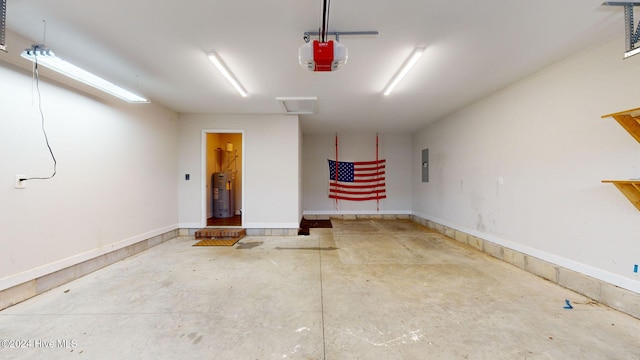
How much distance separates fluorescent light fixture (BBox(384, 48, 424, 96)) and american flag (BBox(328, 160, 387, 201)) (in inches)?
160

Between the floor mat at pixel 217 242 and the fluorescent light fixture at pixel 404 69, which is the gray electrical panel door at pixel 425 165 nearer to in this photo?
the fluorescent light fixture at pixel 404 69

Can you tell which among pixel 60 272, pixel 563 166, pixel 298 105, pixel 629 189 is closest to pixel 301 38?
pixel 298 105

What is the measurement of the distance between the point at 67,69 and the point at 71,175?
4.57ft

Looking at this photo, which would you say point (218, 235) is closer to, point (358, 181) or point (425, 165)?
point (358, 181)

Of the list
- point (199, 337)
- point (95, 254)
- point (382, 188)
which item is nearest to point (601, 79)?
point (199, 337)

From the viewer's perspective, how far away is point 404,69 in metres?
3.37

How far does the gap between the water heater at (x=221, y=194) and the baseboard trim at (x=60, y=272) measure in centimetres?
258

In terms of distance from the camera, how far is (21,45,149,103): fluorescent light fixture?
7.65ft

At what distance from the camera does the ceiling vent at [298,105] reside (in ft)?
15.0

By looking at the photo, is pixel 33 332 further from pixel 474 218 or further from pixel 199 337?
pixel 474 218

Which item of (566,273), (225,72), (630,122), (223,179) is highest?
(225,72)

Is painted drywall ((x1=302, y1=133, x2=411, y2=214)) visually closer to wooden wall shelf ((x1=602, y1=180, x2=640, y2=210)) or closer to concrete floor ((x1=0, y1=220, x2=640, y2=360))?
concrete floor ((x1=0, y1=220, x2=640, y2=360))

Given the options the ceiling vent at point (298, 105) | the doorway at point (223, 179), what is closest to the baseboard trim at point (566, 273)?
the ceiling vent at point (298, 105)

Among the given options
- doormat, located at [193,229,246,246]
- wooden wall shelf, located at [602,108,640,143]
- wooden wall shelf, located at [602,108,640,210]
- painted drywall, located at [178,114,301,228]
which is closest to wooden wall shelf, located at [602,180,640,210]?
wooden wall shelf, located at [602,108,640,210]
